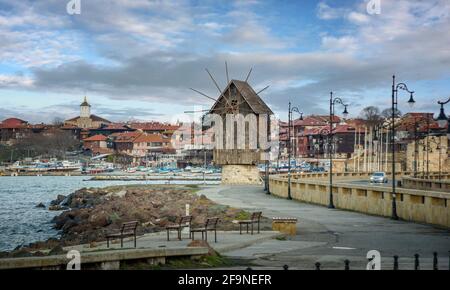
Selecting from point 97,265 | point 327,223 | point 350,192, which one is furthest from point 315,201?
point 97,265

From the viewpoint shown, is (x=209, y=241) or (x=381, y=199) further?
(x=381, y=199)

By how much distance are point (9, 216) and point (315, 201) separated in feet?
98.6

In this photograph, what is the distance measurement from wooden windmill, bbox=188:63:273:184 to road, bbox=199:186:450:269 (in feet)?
144

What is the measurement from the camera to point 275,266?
17891mm

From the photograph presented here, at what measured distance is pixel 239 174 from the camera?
8131 centimetres

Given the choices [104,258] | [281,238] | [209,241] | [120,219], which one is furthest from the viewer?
[120,219]

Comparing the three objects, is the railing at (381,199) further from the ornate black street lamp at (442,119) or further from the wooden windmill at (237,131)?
the wooden windmill at (237,131)

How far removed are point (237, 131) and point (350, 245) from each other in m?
56.6

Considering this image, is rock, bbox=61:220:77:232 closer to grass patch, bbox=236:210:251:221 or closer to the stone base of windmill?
grass patch, bbox=236:210:251:221

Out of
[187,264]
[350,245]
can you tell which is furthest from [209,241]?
[187,264]

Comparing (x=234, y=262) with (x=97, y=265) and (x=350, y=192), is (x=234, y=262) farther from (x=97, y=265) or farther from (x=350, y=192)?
(x=350, y=192)

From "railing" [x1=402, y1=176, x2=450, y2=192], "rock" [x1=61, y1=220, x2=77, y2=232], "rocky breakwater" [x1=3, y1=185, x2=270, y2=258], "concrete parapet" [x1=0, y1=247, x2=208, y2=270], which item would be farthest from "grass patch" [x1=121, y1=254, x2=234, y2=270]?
"railing" [x1=402, y1=176, x2=450, y2=192]

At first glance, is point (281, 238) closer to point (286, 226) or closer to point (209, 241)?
point (286, 226)

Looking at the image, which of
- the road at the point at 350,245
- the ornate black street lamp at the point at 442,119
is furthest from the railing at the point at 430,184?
the ornate black street lamp at the point at 442,119
